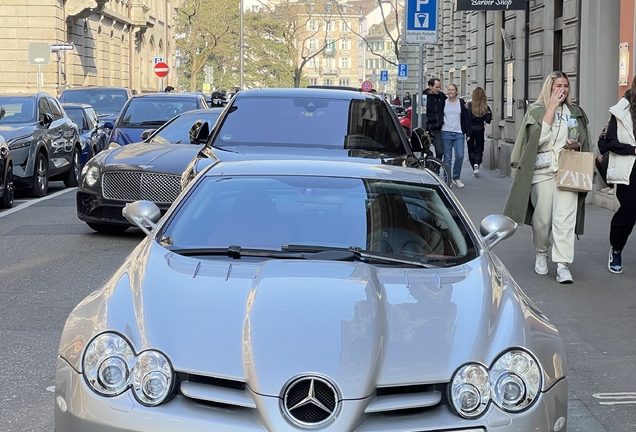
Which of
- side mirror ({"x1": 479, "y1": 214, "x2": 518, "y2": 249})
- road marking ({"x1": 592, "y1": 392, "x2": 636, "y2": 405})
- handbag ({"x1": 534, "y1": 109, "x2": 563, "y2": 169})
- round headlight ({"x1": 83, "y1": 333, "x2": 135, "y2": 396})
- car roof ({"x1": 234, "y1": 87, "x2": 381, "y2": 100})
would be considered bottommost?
road marking ({"x1": 592, "y1": 392, "x2": 636, "y2": 405})

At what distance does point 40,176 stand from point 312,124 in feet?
31.2

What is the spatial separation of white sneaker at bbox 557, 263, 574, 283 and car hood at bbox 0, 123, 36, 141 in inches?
392

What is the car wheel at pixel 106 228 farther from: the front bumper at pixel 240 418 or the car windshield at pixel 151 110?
the front bumper at pixel 240 418

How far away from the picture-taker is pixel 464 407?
11.8 ft

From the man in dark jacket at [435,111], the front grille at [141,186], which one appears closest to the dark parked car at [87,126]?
the man in dark jacket at [435,111]

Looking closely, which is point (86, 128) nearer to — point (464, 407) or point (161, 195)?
point (161, 195)

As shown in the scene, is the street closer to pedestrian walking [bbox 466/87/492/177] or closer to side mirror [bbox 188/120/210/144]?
side mirror [bbox 188/120/210/144]

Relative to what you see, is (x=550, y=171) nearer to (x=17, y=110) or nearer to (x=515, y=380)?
(x=515, y=380)

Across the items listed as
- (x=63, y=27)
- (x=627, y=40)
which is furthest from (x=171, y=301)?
(x=63, y=27)

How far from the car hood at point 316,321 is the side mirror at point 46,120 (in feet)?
45.9

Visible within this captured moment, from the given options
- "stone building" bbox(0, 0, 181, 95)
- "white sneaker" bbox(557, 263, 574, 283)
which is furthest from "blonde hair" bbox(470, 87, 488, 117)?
"stone building" bbox(0, 0, 181, 95)

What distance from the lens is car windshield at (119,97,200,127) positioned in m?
17.1

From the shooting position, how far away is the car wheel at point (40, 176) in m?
17.3

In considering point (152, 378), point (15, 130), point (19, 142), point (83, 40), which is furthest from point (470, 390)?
point (83, 40)
